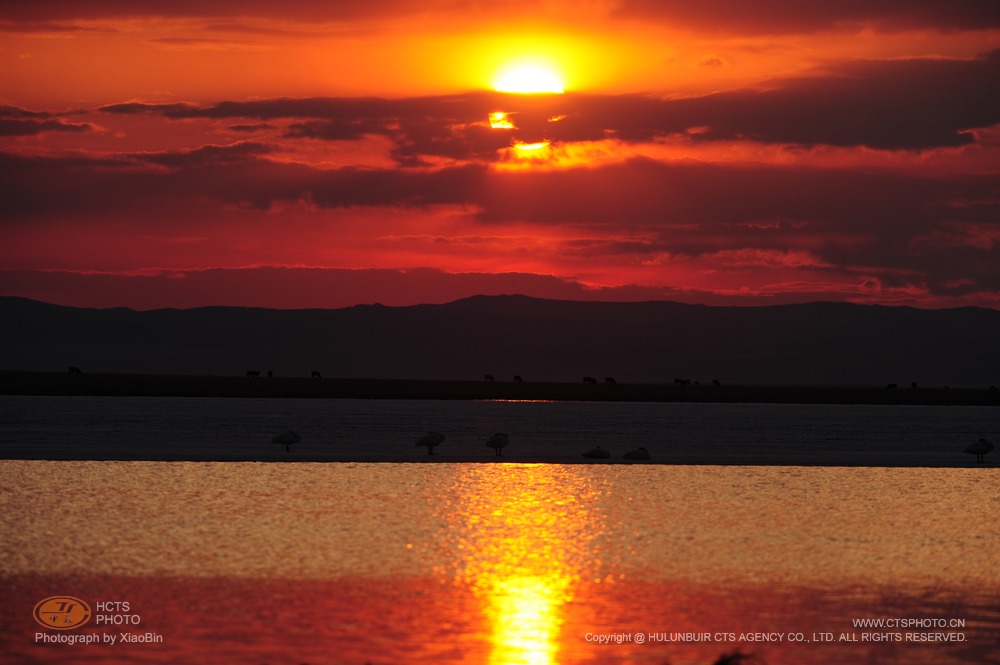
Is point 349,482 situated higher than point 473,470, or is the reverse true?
point 473,470

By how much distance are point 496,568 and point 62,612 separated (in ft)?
20.7

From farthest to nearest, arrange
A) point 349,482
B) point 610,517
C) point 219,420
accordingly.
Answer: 1. point 219,420
2. point 349,482
3. point 610,517

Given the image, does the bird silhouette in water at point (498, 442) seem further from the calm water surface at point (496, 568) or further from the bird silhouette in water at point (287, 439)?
the calm water surface at point (496, 568)

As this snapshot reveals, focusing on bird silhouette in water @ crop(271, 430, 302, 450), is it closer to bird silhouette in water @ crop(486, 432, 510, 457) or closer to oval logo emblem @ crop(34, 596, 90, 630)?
bird silhouette in water @ crop(486, 432, 510, 457)

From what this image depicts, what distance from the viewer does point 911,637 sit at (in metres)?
14.1

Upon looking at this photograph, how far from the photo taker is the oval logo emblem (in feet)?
46.8

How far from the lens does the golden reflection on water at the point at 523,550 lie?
1409 centimetres

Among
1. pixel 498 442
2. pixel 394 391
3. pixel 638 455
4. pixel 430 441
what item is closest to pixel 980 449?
pixel 638 455

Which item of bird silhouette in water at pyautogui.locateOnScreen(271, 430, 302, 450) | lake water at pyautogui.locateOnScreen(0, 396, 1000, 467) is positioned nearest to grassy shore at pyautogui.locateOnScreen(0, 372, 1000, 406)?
lake water at pyautogui.locateOnScreen(0, 396, 1000, 467)

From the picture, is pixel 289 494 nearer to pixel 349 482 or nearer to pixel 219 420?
pixel 349 482

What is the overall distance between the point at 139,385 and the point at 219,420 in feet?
243

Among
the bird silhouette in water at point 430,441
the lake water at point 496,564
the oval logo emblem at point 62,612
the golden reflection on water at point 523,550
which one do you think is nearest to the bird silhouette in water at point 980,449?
the lake water at point 496,564

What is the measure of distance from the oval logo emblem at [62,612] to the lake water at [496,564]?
18 cm

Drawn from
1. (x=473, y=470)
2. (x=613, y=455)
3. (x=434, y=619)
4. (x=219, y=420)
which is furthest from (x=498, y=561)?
(x=219, y=420)
